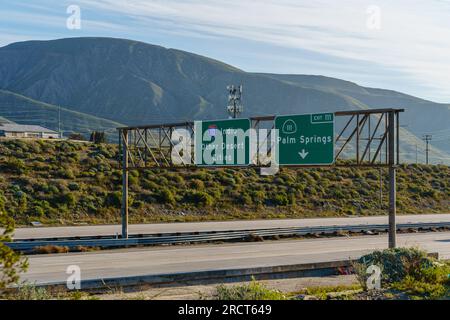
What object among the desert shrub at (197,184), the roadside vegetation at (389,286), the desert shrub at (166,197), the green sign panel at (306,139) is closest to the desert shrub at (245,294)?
the roadside vegetation at (389,286)

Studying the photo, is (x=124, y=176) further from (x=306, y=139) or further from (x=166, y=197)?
(x=166, y=197)

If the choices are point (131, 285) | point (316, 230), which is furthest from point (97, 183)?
point (131, 285)

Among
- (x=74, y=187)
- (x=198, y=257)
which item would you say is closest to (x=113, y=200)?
(x=74, y=187)

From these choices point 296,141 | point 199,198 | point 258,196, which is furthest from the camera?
point 258,196

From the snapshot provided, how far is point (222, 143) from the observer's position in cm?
3025

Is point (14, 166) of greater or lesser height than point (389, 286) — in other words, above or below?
above

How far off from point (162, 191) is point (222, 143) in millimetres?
24632

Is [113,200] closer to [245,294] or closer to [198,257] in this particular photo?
[198,257]

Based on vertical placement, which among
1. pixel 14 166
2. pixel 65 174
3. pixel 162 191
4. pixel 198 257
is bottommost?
pixel 198 257

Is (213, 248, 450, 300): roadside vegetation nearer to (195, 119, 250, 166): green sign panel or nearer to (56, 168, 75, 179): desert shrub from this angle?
(195, 119, 250, 166): green sign panel

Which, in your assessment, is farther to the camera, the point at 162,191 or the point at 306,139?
the point at 162,191

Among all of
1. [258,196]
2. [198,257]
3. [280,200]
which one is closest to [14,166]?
[258,196]

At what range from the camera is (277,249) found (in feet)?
102

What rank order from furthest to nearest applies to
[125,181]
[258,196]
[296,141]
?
[258,196] → [125,181] → [296,141]
